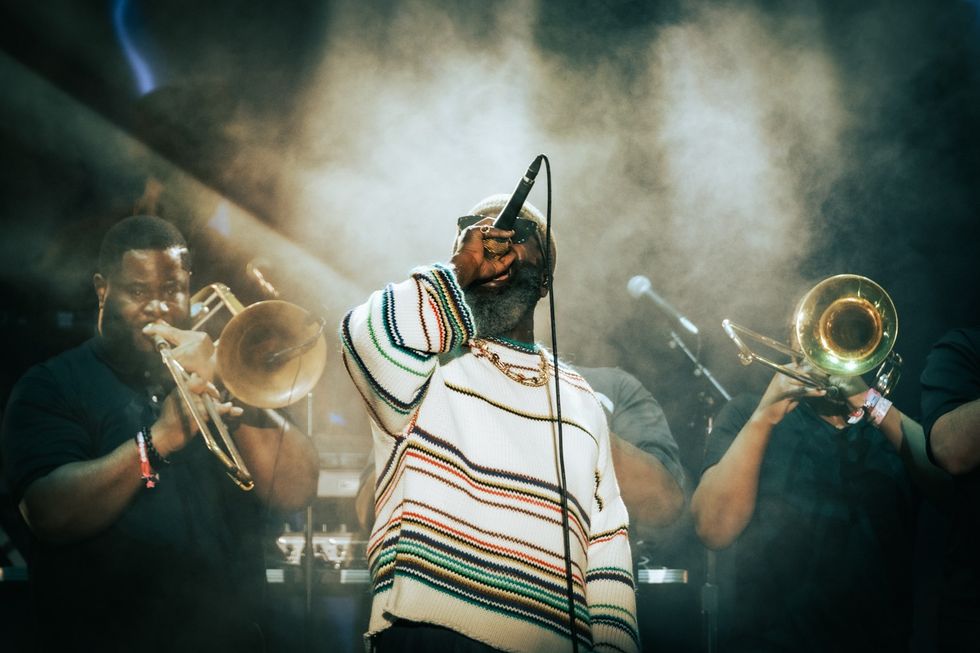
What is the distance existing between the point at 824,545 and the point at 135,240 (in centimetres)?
317

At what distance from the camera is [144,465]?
248 centimetres

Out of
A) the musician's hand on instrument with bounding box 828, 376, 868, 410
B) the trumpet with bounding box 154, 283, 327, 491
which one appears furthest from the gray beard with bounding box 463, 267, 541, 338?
the musician's hand on instrument with bounding box 828, 376, 868, 410

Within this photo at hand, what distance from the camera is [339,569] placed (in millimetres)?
3223

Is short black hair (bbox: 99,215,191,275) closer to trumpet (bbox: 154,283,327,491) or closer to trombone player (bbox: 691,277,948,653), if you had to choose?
trumpet (bbox: 154,283,327,491)

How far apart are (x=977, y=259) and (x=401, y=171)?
3.07 m

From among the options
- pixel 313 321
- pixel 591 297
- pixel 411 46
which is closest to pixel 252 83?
pixel 411 46

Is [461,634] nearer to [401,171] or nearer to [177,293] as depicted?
[177,293]

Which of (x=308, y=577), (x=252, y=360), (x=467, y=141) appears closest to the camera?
(x=252, y=360)

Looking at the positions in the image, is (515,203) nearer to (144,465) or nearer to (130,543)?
(144,465)

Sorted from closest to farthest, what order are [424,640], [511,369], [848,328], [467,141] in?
1. [424,640]
2. [511,369]
3. [848,328]
4. [467,141]

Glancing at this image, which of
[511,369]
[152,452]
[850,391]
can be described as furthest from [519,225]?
[850,391]

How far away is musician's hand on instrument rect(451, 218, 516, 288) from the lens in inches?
58.2

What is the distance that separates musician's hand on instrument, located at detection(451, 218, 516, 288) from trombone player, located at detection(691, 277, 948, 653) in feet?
5.55

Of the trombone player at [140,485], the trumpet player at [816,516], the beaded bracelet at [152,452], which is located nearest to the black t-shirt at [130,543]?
the trombone player at [140,485]
